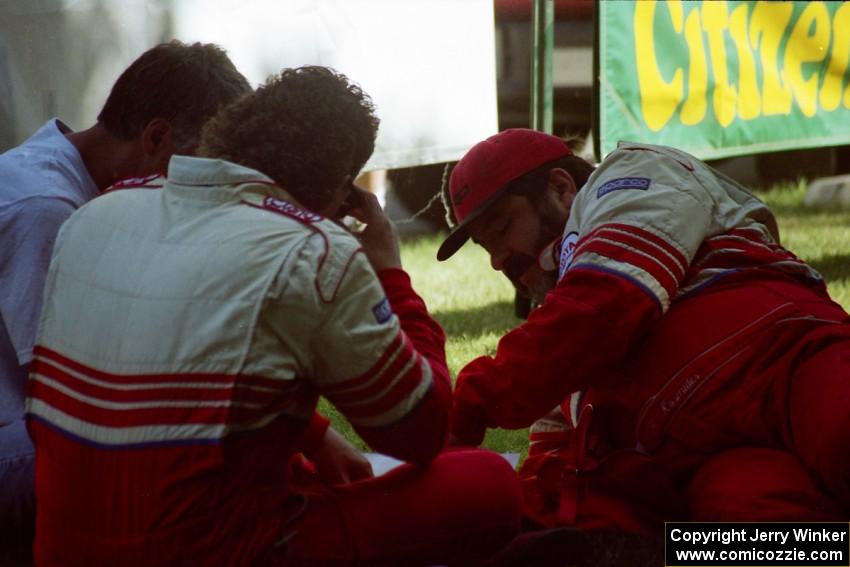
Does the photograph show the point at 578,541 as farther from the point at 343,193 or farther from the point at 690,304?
the point at 343,193

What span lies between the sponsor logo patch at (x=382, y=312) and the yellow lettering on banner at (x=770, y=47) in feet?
14.2

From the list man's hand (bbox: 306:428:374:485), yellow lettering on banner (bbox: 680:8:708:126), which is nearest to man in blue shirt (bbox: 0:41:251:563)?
man's hand (bbox: 306:428:374:485)

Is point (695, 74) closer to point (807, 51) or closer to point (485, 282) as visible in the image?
point (807, 51)

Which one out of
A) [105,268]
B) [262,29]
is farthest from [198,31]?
[105,268]

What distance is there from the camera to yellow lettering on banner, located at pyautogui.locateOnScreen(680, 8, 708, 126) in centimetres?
553

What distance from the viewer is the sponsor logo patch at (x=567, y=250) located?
8.98ft

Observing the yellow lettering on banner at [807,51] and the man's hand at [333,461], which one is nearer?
the man's hand at [333,461]

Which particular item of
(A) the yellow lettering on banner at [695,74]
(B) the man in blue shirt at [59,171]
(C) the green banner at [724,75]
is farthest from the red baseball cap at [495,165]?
(A) the yellow lettering on banner at [695,74]

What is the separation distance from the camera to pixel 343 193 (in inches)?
87.4

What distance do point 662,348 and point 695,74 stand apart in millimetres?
3183

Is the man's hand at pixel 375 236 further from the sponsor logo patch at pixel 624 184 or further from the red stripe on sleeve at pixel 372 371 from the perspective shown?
the sponsor logo patch at pixel 624 184

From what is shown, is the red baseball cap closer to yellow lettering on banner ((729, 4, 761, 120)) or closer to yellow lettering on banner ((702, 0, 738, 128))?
yellow lettering on banner ((702, 0, 738, 128))

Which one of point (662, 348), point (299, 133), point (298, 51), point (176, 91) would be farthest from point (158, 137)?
point (298, 51)

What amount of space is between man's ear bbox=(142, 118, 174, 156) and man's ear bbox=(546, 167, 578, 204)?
882mm
